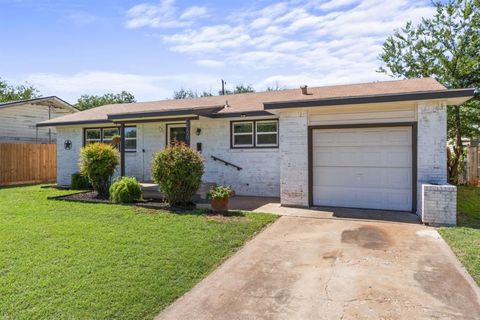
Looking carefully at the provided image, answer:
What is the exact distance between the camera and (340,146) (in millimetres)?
9125

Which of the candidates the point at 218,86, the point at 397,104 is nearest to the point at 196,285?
the point at 397,104

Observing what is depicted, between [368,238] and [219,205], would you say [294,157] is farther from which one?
[368,238]

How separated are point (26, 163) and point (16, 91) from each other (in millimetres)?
25834

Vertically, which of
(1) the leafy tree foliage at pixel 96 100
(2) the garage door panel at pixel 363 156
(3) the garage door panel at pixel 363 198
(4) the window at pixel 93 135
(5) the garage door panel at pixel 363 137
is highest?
(1) the leafy tree foliage at pixel 96 100

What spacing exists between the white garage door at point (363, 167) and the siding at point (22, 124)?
695 inches

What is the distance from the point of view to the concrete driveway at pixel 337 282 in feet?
11.9

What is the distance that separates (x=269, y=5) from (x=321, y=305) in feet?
28.5

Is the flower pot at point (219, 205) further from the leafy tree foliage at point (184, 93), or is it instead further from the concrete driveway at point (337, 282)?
the leafy tree foliage at point (184, 93)

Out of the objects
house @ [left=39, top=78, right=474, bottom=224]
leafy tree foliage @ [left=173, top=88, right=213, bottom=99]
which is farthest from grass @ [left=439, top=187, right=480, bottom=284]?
leafy tree foliage @ [left=173, top=88, right=213, bottom=99]

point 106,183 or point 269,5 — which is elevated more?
point 269,5

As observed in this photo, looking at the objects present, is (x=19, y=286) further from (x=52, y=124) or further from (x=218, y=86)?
(x=218, y=86)

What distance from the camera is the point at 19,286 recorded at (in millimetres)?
4125

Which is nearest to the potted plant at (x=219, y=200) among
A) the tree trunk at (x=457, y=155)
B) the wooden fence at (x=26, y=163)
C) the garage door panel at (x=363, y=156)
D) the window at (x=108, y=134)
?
the garage door panel at (x=363, y=156)

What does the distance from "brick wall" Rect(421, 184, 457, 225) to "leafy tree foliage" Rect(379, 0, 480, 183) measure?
853cm
